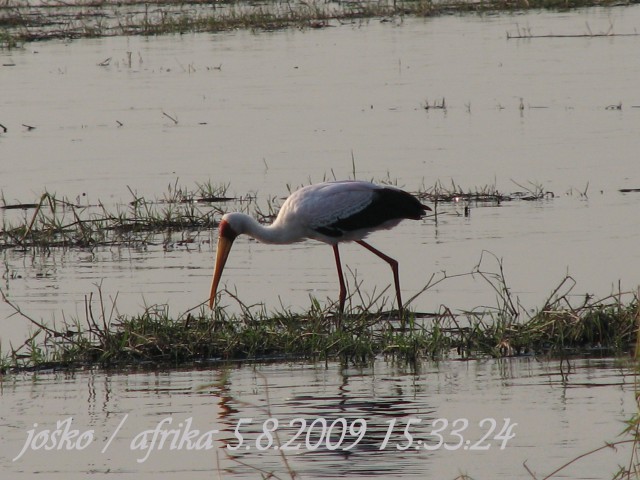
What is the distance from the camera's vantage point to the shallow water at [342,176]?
6.92 meters

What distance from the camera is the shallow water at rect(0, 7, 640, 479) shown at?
6.92 m

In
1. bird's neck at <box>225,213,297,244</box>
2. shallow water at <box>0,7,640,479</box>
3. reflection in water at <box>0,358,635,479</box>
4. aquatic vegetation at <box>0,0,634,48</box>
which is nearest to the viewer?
reflection in water at <box>0,358,635,479</box>

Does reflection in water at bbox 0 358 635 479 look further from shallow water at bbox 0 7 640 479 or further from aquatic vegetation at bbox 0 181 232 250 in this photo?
aquatic vegetation at bbox 0 181 232 250

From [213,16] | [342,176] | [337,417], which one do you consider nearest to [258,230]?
[337,417]

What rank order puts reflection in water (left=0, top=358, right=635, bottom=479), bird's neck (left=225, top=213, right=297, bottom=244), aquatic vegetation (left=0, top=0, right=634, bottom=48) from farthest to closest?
aquatic vegetation (left=0, top=0, right=634, bottom=48)
bird's neck (left=225, top=213, right=297, bottom=244)
reflection in water (left=0, top=358, right=635, bottom=479)

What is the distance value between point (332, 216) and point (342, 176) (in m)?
4.37

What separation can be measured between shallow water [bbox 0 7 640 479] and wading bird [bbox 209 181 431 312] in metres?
0.40

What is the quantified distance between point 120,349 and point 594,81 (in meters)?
13.3

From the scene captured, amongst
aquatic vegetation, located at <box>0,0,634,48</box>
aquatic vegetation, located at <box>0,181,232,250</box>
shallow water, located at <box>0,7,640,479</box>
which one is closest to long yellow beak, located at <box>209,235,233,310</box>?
shallow water, located at <box>0,7,640,479</box>

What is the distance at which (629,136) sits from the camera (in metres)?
15.7

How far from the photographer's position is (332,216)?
9672mm

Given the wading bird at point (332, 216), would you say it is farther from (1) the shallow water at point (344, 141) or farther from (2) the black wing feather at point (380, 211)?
(1) the shallow water at point (344, 141)

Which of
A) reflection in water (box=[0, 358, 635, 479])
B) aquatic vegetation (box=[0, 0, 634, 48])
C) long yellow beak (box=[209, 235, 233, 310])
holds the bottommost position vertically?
reflection in water (box=[0, 358, 635, 479])

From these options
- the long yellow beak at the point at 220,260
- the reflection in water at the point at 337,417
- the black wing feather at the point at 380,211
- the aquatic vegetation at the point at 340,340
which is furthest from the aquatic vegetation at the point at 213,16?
the reflection in water at the point at 337,417
